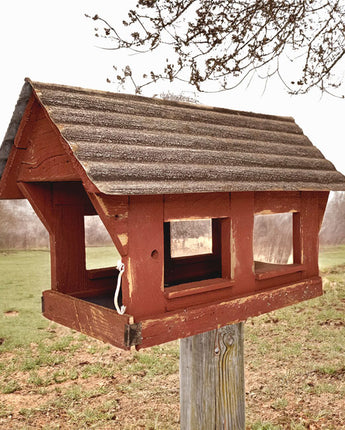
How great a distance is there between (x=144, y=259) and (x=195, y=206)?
1.42 feet

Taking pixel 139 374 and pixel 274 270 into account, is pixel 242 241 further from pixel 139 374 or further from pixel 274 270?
pixel 139 374

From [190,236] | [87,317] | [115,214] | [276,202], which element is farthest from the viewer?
[190,236]

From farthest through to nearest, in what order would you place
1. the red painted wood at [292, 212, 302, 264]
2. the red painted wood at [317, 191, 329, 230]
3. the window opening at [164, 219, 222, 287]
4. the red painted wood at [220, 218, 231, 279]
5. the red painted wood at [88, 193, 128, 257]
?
the window opening at [164, 219, 222, 287] → the red painted wood at [317, 191, 329, 230] → the red painted wood at [292, 212, 302, 264] → the red painted wood at [220, 218, 231, 279] → the red painted wood at [88, 193, 128, 257]

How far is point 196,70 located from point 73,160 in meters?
2.63

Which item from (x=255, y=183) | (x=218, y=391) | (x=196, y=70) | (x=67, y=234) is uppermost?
(x=196, y=70)

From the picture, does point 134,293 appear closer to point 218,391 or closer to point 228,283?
point 228,283

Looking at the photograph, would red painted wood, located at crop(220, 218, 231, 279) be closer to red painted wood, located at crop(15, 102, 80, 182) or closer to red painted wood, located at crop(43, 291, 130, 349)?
red painted wood, located at crop(43, 291, 130, 349)

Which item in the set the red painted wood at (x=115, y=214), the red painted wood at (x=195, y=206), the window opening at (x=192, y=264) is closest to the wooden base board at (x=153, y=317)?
the red painted wood at (x=115, y=214)

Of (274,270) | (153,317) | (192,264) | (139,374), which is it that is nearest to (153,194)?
(153,317)

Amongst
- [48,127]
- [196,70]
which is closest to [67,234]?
[48,127]

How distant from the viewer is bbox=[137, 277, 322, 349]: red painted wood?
7.40 feet

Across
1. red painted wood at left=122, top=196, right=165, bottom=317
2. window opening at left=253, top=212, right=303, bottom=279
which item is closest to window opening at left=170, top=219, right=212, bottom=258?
window opening at left=253, top=212, right=303, bottom=279

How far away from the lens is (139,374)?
18.8 feet

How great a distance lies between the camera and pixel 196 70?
4387mm
